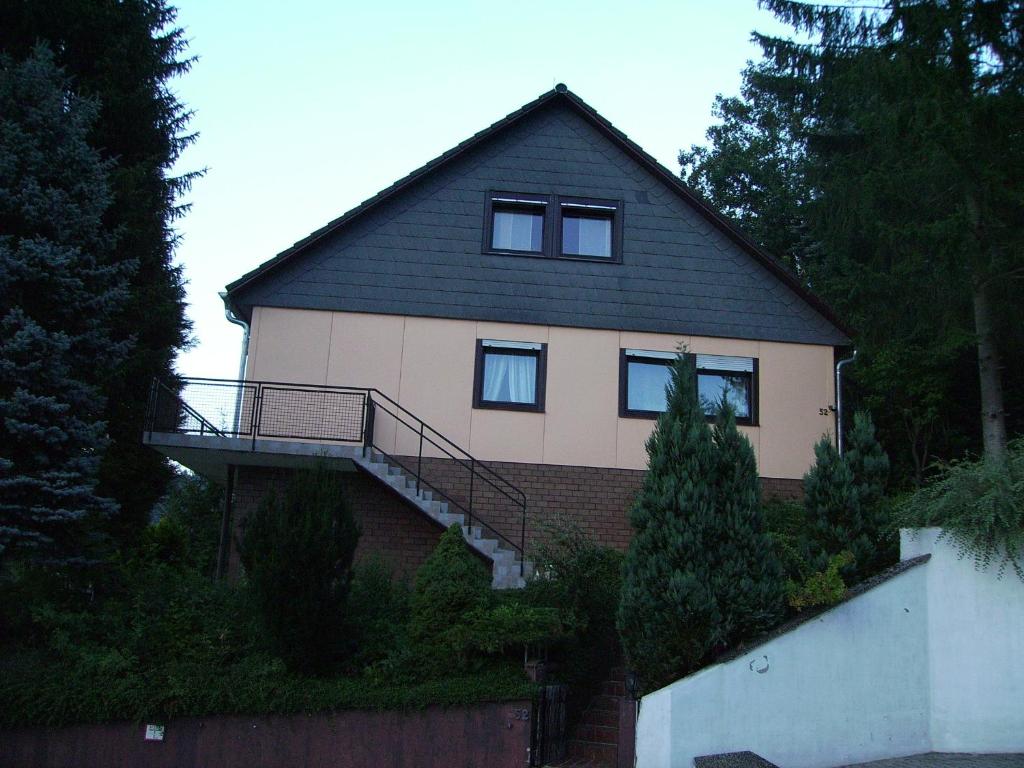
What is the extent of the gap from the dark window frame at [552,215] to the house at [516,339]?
3cm

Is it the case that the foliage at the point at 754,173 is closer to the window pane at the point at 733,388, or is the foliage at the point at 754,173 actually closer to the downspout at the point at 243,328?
the window pane at the point at 733,388

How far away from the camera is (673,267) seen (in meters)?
16.6

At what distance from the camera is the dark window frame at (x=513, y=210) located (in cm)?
1652

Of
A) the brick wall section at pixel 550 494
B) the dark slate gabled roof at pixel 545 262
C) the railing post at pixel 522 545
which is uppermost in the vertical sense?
the dark slate gabled roof at pixel 545 262

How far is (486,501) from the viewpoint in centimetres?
1542

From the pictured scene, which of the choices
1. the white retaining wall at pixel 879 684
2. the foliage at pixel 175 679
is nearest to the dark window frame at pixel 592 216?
the white retaining wall at pixel 879 684

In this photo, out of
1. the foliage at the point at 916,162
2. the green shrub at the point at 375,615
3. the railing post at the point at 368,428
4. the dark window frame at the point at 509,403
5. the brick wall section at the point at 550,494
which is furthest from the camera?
the dark window frame at the point at 509,403

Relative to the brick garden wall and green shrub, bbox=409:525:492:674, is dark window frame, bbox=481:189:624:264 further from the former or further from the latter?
the brick garden wall

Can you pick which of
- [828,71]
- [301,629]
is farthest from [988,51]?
[301,629]

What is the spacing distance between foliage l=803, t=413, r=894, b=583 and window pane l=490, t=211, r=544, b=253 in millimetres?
6780

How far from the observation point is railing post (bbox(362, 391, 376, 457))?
47.6 ft

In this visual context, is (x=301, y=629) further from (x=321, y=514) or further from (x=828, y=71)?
(x=828, y=71)

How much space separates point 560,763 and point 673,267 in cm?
887

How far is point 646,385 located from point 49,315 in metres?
8.76
